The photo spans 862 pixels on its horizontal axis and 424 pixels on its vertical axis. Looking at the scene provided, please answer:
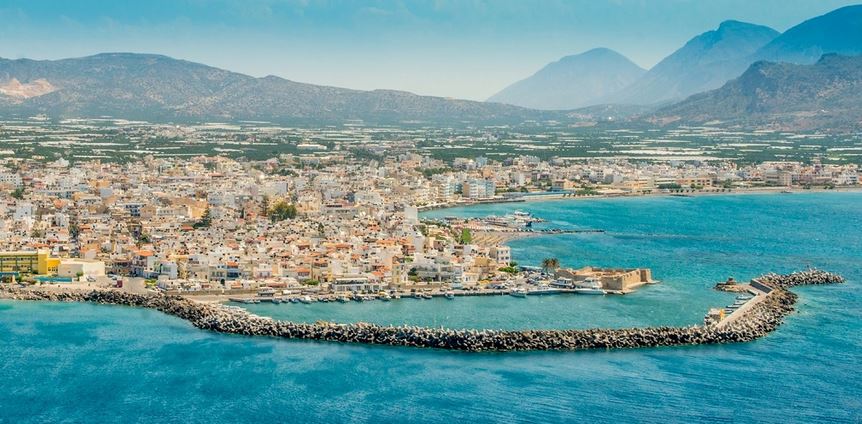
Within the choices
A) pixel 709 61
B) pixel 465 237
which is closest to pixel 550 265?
pixel 465 237

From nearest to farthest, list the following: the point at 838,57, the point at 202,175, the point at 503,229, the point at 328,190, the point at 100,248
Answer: the point at 100,248
the point at 503,229
the point at 328,190
the point at 202,175
the point at 838,57

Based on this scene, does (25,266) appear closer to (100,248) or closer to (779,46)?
(100,248)

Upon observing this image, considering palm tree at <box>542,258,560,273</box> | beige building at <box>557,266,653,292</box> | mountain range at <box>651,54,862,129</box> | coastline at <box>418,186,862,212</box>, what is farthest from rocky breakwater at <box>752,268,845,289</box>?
mountain range at <box>651,54,862,129</box>

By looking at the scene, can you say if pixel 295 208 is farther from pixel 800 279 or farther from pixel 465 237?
pixel 800 279

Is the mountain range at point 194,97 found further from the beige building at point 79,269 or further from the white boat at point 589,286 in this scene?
the white boat at point 589,286

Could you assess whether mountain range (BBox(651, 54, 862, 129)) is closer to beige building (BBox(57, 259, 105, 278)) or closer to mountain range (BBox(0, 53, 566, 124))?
mountain range (BBox(0, 53, 566, 124))

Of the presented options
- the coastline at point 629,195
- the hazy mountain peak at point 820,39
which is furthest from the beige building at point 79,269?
the hazy mountain peak at point 820,39

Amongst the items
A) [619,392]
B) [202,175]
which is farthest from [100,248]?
[202,175]
